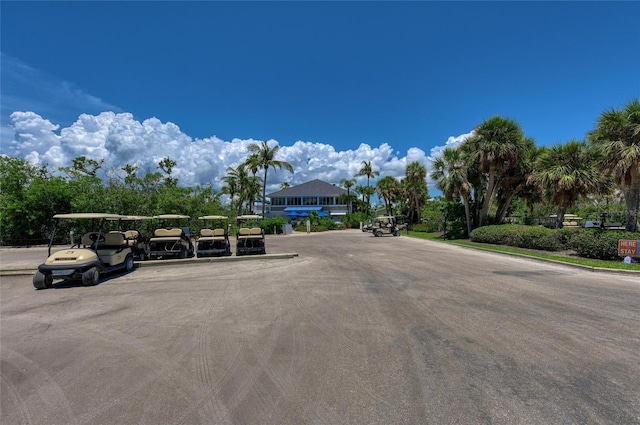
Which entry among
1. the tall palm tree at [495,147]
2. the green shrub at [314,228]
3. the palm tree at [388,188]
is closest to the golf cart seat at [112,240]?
the tall palm tree at [495,147]

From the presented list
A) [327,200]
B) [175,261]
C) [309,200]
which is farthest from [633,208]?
[309,200]

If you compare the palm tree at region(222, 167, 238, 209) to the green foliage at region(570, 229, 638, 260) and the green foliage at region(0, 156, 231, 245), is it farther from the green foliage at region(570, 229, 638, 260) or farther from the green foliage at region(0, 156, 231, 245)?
the green foliage at region(570, 229, 638, 260)

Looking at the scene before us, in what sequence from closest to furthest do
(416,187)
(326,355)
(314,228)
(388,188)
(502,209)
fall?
(326,355)
(502,209)
(314,228)
(416,187)
(388,188)

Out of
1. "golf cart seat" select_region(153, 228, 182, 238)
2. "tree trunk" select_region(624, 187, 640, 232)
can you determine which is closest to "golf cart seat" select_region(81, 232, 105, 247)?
"golf cart seat" select_region(153, 228, 182, 238)

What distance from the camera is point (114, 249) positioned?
10.6 meters

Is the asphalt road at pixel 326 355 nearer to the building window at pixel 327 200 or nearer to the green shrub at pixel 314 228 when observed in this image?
the green shrub at pixel 314 228

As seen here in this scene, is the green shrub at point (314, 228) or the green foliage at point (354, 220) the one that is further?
the green foliage at point (354, 220)

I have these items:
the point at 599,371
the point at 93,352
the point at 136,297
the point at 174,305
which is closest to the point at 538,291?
the point at 599,371

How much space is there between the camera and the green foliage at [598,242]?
1184 centimetres

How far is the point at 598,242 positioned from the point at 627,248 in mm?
1046

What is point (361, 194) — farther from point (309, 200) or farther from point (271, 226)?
point (271, 226)

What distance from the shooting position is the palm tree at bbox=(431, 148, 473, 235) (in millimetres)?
24125

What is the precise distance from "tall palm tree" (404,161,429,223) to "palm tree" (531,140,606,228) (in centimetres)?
2071

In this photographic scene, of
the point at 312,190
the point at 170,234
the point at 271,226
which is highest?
the point at 312,190
